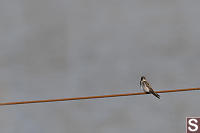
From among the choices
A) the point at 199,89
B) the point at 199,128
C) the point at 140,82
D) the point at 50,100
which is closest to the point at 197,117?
the point at 199,128

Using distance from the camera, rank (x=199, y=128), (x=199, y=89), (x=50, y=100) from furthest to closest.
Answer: (x=50, y=100)
(x=199, y=89)
(x=199, y=128)

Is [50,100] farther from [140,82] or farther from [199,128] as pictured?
[140,82]

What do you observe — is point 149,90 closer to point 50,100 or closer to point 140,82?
point 140,82

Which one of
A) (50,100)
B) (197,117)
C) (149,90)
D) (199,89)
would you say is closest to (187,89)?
(199,89)

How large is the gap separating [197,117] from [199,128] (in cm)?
38

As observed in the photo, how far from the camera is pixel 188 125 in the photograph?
14.8 m

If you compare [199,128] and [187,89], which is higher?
[187,89]

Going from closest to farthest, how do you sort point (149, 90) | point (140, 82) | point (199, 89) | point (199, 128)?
point (199, 128) < point (199, 89) < point (149, 90) < point (140, 82)

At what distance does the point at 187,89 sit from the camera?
1761 cm

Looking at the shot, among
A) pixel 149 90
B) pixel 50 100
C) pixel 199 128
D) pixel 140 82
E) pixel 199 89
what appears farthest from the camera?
pixel 140 82

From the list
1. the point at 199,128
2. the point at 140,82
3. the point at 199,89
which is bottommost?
the point at 199,128

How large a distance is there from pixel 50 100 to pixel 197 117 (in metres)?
6.41

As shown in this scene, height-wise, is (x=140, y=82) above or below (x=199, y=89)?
above

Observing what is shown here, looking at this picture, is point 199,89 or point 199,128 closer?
point 199,128
